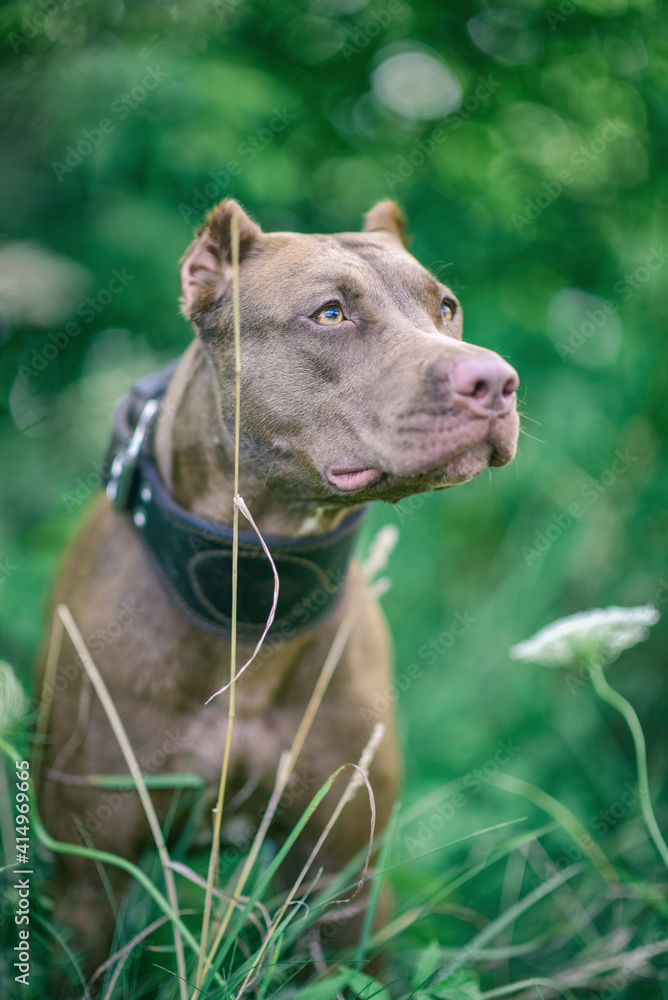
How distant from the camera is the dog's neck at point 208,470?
2.29 m

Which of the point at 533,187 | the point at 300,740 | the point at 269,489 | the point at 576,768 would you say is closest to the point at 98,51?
the point at 533,187

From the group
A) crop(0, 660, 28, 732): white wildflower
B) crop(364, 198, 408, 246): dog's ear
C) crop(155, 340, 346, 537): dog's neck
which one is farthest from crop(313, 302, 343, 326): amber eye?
crop(0, 660, 28, 732): white wildflower

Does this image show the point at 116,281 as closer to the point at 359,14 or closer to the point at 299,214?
the point at 299,214

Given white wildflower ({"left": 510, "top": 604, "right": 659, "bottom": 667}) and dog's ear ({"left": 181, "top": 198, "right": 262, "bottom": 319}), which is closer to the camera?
white wildflower ({"left": 510, "top": 604, "right": 659, "bottom": 667})

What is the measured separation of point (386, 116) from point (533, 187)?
35.3 inches

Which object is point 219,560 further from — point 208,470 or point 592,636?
point 592,636

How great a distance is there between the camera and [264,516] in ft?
7.75

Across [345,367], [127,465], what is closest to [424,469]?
[345,367]

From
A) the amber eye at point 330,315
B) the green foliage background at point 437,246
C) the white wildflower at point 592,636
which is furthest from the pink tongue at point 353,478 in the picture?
the green foliage background at point 437,246

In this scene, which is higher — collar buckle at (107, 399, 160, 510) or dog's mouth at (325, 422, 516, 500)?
dog's mouth at (325, 422, 516, 500)

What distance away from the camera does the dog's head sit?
6.09 feet

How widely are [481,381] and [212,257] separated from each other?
96 cm

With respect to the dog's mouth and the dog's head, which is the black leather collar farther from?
the dog's mouth

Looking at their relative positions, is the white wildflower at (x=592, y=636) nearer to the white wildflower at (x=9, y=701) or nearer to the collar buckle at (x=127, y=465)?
the collar buckle at (x=127, y=465)
